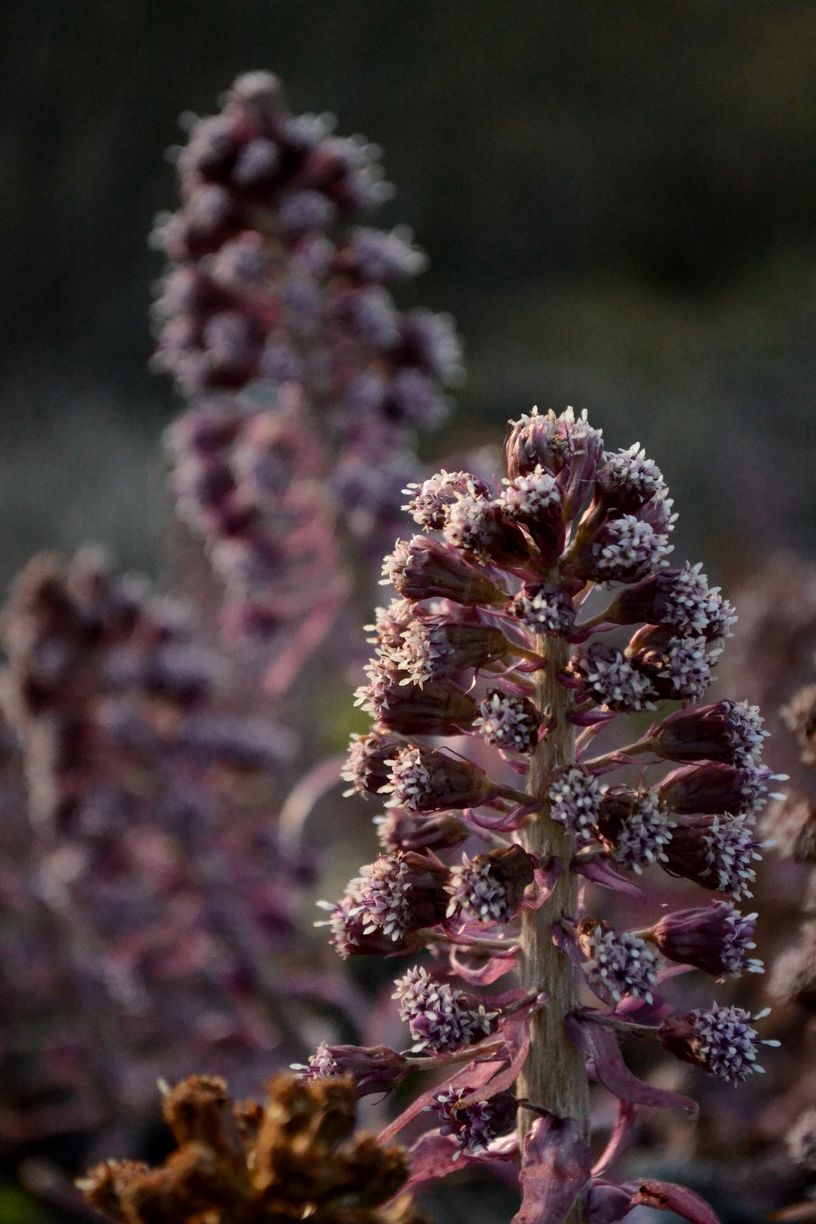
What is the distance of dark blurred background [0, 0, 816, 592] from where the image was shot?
10734 mm

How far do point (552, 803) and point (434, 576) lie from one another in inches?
8.7

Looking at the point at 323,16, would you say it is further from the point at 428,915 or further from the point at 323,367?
the point at 428,915

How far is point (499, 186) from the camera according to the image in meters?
13.7

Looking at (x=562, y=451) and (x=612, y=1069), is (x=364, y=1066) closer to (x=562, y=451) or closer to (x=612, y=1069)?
(x=612, y=1069)

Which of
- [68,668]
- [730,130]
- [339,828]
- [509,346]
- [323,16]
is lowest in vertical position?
[68,668]

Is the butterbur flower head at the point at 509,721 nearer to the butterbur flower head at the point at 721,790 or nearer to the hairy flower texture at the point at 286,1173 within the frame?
the butterbur flower head at the point at 721,790

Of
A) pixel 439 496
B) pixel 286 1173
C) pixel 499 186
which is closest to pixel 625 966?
pixel 286 1173

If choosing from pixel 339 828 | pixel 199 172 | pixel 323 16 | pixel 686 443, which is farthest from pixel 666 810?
pixel 323 16

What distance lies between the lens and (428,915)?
118 cm

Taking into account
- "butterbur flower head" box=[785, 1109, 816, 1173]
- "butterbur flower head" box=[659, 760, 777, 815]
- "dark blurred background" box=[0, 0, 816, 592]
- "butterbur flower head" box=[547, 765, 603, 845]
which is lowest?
"butterbur flower head" box=[785, 1109, 816, 1173]

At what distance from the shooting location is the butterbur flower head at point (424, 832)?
1.23 metres

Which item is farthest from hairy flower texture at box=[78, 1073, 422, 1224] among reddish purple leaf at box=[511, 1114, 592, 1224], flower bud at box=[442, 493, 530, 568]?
flower bud at box=[442, 493, 530, 568]

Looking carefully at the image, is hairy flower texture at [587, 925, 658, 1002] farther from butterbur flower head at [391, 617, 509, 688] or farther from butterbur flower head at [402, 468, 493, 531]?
butterbur flower head at [402, 468, 493, 531]

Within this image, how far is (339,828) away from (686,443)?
518 centimetres
